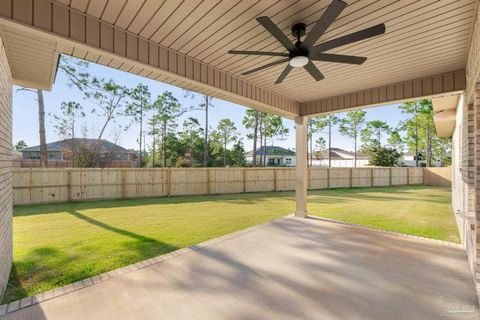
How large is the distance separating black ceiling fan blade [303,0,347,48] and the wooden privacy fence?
32.8 ft

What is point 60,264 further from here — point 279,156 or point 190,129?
point 279,156

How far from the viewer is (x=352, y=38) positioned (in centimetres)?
234

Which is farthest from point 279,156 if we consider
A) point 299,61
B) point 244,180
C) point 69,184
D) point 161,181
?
point 299,61

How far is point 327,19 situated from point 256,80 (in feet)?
7.77

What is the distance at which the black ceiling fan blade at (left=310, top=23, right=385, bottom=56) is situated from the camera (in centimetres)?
216

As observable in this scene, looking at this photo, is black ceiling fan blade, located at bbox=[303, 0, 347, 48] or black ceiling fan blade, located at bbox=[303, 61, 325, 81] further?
black ceiling fan blade, located at bbox=[303, 61, 325, 81]

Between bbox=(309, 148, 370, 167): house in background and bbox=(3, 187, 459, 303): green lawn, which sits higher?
bbox=(309, 148, 370, 167): house in background

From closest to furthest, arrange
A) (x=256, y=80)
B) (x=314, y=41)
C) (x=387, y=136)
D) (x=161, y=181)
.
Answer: (x=314, y=41), (x=256, y=80), (x=161, y=181), (x=387, y=136)

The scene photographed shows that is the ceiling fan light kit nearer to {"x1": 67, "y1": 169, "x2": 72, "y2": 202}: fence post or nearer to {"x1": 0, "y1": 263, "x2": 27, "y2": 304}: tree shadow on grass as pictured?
{"x1": 0, "y1": 263, "x2": 27, "y2": 304}: tree shadow on grass

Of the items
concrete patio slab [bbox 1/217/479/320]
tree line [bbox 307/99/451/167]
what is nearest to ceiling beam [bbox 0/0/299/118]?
concrete patio slab [bbox 1/217/479/320]

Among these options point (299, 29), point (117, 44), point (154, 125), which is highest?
point (154, 125)

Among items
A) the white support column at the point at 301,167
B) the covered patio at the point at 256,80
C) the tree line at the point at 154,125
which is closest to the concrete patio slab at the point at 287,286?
the covered patio at the point at 256,80

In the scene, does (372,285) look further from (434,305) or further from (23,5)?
(23,5)

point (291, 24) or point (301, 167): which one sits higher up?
point (291, 24)
